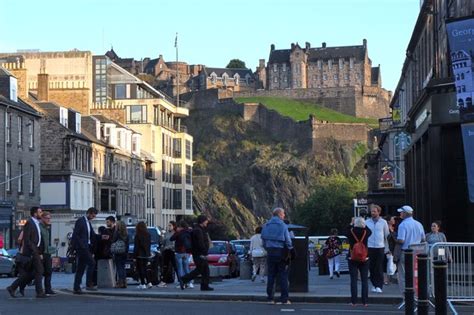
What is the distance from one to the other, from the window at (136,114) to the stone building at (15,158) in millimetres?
26597

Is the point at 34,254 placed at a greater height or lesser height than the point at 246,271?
greater

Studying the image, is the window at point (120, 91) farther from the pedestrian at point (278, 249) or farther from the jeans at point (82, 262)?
the pedestrian at point (278, 249)

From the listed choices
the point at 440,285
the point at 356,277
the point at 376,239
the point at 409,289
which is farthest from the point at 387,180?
the point at 440,285

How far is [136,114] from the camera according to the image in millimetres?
84688

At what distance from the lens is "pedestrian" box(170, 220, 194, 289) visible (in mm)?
23703

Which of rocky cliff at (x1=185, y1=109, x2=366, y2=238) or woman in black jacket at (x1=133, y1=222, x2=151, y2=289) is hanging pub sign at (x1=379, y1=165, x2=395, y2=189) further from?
rocky cliff at (x1=185, y1=109, x2=366, y2=238)

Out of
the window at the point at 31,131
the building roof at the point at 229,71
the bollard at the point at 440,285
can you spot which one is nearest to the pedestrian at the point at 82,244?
the bollard at the point at 440,285

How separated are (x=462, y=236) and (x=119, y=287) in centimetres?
860

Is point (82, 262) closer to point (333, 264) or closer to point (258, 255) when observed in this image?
point (258, 255)

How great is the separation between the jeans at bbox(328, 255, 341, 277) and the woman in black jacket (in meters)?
8.40

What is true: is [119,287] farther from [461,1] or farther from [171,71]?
[171,71]

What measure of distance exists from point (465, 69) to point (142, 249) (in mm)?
10559

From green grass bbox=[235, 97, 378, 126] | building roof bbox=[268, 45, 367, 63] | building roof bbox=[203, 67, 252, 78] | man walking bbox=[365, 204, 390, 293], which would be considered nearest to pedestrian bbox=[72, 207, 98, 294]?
man walking bbox=[365, 204, 390, 293]

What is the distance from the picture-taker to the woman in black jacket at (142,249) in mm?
23625
